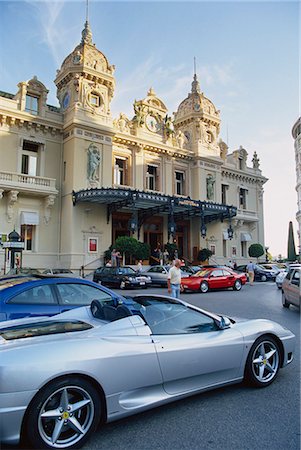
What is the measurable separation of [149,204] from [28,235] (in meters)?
9.14

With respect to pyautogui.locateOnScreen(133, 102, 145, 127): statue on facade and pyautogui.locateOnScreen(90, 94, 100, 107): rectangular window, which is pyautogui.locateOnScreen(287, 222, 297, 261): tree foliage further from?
pyautogui.locateOnScreen(90, 94, 100, 107): rectangular window

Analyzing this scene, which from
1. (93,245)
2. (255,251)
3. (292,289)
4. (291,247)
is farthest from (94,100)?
(291,247)

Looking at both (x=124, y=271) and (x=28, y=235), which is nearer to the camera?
(x=124, y=271)

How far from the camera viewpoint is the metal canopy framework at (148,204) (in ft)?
78.0

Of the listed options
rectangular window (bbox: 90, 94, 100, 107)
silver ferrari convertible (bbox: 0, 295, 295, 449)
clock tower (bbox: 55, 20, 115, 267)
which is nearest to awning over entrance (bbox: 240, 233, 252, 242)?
clock tower (bbox: 55, 20, 115, 267)

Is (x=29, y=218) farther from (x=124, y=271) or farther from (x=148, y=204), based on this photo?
(x=148, y=204)

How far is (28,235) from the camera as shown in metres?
24.3

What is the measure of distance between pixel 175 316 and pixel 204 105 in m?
Answer: 33.6

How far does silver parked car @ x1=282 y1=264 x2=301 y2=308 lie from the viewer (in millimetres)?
11047

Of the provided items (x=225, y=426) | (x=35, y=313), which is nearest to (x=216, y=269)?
(x=35, y=313)

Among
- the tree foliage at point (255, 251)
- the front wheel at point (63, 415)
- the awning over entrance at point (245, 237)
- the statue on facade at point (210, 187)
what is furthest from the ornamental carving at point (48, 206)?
the front wheel at point (63, 415)

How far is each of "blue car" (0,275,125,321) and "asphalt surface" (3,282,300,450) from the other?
181cm

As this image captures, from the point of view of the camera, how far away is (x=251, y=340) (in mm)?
4414

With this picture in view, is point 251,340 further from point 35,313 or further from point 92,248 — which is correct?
point 92,248
